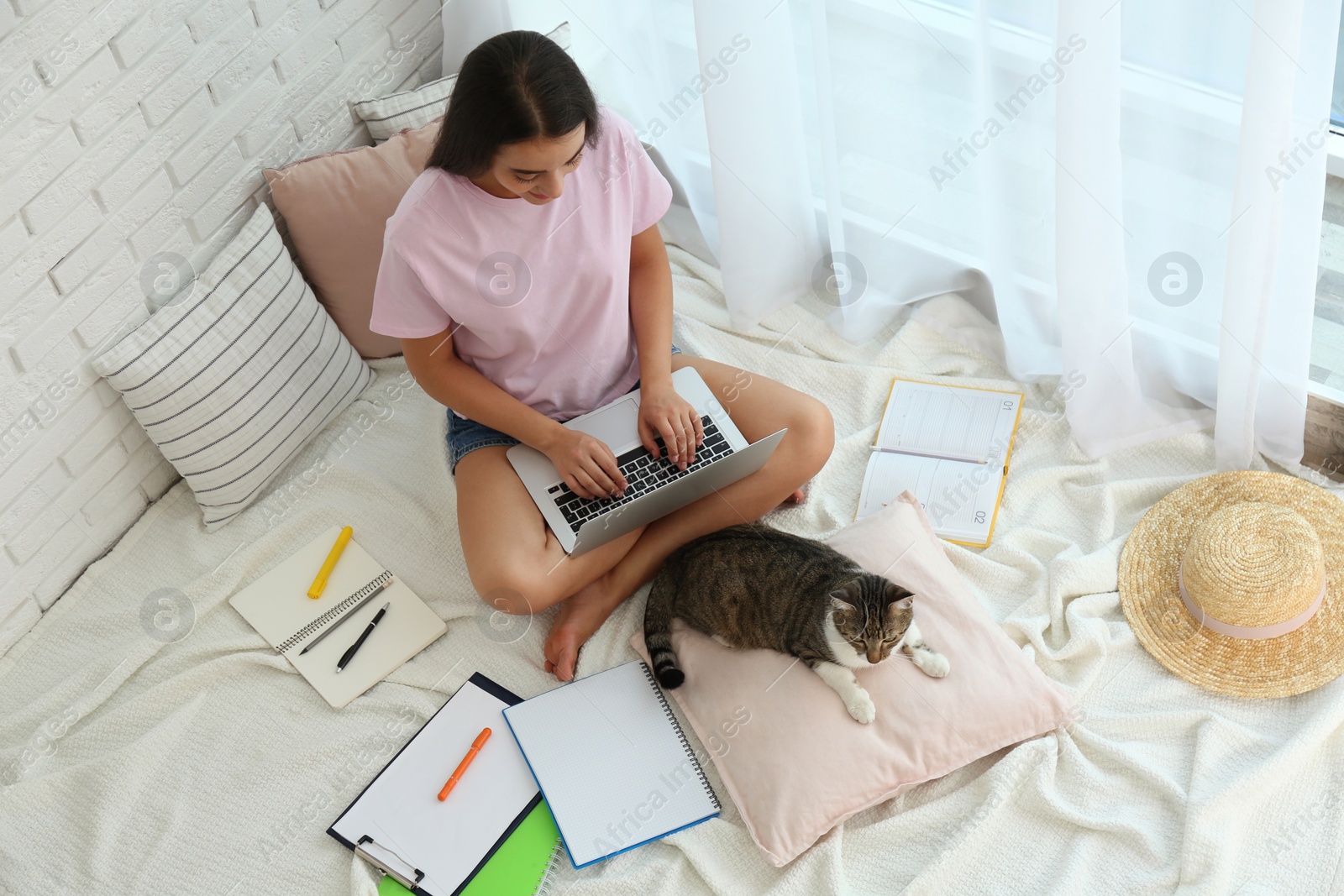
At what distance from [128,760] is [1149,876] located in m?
1.40

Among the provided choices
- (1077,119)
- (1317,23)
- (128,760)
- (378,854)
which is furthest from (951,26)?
(128,760)

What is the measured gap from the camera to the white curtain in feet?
5.06

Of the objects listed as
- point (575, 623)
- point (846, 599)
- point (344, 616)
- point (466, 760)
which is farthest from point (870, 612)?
point (344, 616)

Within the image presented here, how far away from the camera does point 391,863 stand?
5.06 feet

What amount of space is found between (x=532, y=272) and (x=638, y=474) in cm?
33

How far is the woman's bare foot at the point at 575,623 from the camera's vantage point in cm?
172

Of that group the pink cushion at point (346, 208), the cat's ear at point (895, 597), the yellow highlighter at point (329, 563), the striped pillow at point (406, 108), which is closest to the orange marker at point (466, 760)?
the yellow highlighter at point (329, 563)

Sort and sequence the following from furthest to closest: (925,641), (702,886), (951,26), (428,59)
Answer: (428,59), (951,26), (925,641), (702,886)

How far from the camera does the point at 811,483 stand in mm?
1941

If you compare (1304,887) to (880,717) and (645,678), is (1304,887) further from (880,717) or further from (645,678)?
(645,678)

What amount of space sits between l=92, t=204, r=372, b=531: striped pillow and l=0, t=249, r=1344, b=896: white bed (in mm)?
75

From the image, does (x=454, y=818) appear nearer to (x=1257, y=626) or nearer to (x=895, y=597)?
(x=895, y=597)

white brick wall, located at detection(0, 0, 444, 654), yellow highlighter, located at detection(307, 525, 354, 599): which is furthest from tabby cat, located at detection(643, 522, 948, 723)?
white brick wall, located at detection(0, 0, 444, 654)

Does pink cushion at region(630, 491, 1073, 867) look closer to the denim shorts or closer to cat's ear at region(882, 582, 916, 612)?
cat's ear at region(882, 582, 916, 612)
